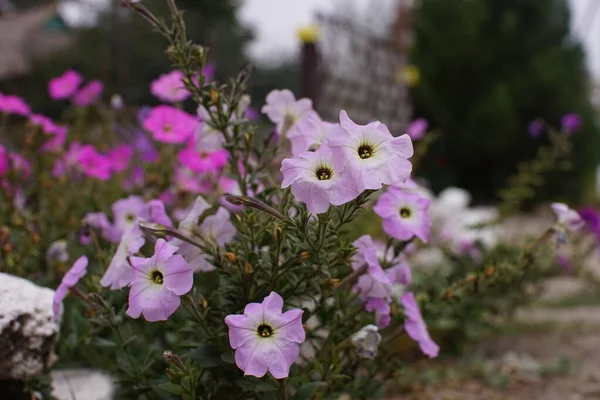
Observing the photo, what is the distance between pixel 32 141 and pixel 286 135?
1.01 meters

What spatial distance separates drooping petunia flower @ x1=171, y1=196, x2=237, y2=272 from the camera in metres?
1.18

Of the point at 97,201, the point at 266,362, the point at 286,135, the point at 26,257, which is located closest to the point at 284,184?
the point at 266,362

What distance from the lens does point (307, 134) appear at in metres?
1.25

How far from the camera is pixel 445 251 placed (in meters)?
2.55

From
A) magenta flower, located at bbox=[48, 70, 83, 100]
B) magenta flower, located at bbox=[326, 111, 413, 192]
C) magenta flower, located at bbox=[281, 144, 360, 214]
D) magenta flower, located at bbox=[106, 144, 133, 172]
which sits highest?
magenta flower, located at bbox=[48, 70, 83, 100]

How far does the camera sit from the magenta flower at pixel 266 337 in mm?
994

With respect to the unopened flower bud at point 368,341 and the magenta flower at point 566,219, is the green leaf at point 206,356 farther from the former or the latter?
the magenta flower at point 566,219

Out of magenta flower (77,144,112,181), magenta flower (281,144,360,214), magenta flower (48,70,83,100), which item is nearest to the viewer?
magenta flower (281,144,360,214)

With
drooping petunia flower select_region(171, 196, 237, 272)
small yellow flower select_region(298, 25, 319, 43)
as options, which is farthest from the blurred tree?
drooping petunia flower select_region(171, 196, 237, 272)

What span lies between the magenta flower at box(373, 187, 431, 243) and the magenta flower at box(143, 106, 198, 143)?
0.74 m

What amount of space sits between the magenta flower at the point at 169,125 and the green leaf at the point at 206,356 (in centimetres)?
78

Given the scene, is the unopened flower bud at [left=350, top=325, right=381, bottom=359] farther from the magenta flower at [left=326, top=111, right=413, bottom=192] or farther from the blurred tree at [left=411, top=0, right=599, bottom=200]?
the blurred tree at [left=411, top=0, right=599, bottom=200]

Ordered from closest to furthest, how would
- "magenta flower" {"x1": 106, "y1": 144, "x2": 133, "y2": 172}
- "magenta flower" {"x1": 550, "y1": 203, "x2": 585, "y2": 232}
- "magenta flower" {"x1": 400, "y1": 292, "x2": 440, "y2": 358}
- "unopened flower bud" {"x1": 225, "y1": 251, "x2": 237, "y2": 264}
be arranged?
"unopened flower bud" {"x1": 225, "y1": 251, "x2": 237, "y2": 264}
"magenta flower" {"x1": 400, "y1": 292, "x2": 440, "y2": 358}
"magenta flower" {"x1": 550, "y1": 203, "x2": 585, "y2": 232}
"magenta flower" {"x1": 106, "y1": 144, "x2": 133, "y2": 172}

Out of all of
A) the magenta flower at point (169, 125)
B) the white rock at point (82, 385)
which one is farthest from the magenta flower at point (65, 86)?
the white rock at point (82, 385)
